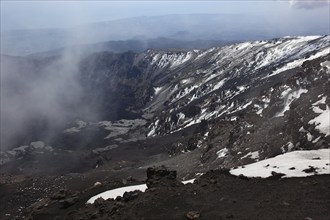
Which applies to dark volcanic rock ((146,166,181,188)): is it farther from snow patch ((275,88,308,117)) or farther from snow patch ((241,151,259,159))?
snow patch ((275,88,308,117))

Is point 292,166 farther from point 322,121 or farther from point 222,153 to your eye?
point 222,153

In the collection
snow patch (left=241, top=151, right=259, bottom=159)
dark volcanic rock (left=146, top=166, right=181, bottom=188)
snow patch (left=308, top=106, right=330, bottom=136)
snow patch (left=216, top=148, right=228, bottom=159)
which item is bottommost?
snow patch (left=216, top=148, right=228, bottom=159)

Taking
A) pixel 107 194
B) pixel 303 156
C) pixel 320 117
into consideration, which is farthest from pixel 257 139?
pixel 107 194

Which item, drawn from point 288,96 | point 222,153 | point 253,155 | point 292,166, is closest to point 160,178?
point 292,166

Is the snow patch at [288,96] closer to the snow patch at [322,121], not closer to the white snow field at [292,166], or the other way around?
the snow patch at [322,121]

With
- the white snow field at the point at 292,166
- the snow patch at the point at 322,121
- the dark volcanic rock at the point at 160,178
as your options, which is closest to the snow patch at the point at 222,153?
the snow patch at the point at 322,121

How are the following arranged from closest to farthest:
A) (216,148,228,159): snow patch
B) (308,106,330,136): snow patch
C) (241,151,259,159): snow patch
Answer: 1. (308,106,330,136): snow patch
2. (241,151,259,159): snow patch
3. (216,148,228,159): snow patch

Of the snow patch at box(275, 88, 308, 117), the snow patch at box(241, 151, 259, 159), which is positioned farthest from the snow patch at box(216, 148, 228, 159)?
the snow patch at box(275, 88, 308, 117)

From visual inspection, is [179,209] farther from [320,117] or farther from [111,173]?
[111,173]
